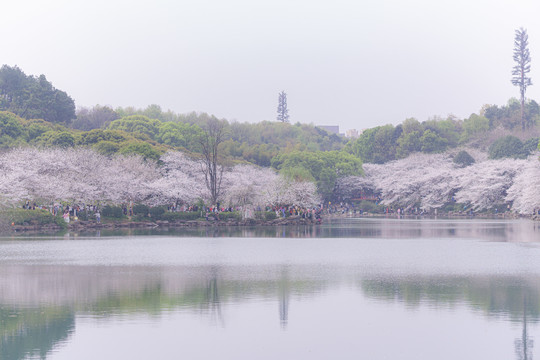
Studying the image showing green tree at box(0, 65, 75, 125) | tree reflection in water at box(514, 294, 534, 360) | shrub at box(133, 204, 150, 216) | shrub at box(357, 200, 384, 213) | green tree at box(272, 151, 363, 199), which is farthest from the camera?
shrub at box(357, 200, 384, 213)

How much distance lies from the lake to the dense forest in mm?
41485

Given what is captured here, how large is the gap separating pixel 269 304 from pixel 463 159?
85.7 m

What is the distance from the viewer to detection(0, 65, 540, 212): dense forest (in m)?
76.2

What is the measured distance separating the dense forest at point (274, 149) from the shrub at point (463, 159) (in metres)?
0.13

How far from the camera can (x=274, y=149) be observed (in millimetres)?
112938

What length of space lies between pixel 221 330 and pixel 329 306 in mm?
4369

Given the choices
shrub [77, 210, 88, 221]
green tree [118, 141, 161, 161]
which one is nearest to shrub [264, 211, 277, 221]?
shrub [77, 210, 88, 221]

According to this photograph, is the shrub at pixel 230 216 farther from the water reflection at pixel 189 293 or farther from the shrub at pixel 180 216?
the water reflection at pixel 189 293

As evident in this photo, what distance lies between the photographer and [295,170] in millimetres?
75250

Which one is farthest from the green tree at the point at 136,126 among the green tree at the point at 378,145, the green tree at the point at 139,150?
the green tree at the point at 378,145

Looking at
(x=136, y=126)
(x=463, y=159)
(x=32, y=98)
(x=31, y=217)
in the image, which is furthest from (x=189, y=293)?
(x=136, y=126)

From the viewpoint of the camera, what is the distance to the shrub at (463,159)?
98875mm

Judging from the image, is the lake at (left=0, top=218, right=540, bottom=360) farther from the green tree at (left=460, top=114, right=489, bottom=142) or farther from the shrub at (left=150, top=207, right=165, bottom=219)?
the green tree at (left=460, top=114, right=489, bottom=142)

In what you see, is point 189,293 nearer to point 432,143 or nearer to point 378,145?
point 432,143
